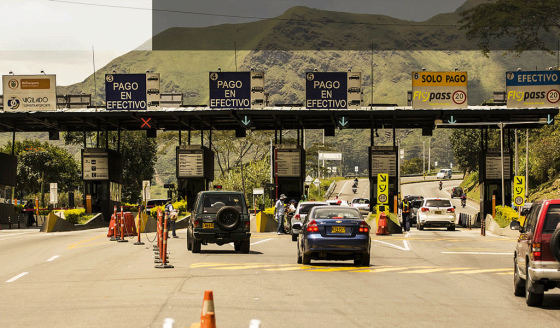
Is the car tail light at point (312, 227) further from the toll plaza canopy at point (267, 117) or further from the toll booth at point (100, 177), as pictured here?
the toll booth at point (100, 177)

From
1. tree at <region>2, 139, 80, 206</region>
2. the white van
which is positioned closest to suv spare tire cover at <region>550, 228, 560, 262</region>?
tree at <region>2, 139, 80, 206</region>

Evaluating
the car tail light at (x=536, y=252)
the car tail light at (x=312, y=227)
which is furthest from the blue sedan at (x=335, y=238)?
the car tail light at (x=536, y=252)

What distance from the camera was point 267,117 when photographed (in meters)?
51.0

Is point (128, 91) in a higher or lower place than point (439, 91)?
higher

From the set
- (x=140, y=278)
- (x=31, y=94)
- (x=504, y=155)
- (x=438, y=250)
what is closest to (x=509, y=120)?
(x=504, y=155)

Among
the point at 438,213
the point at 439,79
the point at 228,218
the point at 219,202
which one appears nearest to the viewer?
the point at 228,218

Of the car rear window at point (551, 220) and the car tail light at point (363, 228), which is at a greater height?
the car rear window at point (551, 220)

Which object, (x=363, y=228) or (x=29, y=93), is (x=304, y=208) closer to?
(x=363, y=228)

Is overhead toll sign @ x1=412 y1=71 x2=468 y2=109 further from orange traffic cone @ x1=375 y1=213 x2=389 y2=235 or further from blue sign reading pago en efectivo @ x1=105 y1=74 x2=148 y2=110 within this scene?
blue sign reading pago en efectivo @ x1=105 y1=74 x2=148 y2=110

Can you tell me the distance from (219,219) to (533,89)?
29.8 m

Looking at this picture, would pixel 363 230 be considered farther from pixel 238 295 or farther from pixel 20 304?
pixel 20 304

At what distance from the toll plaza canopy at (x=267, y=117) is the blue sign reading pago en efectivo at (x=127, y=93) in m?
0.40

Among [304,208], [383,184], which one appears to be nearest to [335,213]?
[304,208]

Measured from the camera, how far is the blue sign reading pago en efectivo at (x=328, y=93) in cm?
4659
